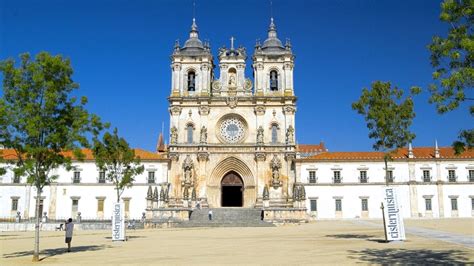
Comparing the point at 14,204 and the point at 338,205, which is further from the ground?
the point at 14,204

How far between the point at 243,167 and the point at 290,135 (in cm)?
636

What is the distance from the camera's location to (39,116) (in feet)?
58.1

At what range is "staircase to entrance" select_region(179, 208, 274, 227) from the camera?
41656 millimetres

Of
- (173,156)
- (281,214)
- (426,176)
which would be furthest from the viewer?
(426,176)

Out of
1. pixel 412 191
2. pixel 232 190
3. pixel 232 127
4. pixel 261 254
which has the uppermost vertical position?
pixel 232 127

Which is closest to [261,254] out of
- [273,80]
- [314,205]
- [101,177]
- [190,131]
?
[190,131]

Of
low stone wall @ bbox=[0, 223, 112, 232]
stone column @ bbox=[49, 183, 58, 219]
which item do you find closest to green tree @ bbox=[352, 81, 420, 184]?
low stone wall @ bbox=[0, 223, 112, 232]

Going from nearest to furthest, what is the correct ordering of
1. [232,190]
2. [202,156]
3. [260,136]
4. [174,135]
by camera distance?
[202,156] → [260,136] → [174,135] → [232,190]

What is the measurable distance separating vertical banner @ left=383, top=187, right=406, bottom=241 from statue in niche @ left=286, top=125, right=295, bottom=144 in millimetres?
30220

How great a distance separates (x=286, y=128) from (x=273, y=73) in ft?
23.4

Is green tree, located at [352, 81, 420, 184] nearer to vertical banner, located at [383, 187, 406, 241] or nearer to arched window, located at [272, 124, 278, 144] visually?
vertical banner, located at [383, 187, 406, 241]

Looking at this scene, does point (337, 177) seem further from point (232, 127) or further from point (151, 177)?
point (151, 177)

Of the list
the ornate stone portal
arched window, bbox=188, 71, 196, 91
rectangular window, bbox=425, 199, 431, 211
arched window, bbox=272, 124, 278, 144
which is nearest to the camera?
the ornate stone portal

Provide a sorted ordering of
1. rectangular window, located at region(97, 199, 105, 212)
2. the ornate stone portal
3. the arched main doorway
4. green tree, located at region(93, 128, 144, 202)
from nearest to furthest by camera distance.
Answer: green tree, located at region(93, 128, 144, 202)
the ornate stone portal
the arched main doorway
rectangular window, located at region(97, 199, 105, 212)
